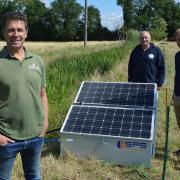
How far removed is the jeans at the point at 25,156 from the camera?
3.91 m

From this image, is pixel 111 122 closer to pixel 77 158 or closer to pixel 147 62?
pixel 77 158

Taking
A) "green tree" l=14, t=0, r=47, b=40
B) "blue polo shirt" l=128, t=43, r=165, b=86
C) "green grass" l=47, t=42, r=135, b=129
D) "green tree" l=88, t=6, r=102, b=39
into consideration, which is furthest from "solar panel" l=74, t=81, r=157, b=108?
"green tree" l=88, t=6, r=102, b=39

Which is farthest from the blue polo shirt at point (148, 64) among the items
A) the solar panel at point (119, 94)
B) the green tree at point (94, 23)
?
the green tree at point (94, 23)

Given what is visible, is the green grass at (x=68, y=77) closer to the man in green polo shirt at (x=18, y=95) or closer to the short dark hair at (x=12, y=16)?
the man in green polo shirt at (x=18, y=95)

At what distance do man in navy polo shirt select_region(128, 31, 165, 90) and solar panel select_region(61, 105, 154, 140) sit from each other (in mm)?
1402

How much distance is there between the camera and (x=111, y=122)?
664 cm

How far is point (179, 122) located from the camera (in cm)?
723

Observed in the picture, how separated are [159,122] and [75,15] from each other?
102m

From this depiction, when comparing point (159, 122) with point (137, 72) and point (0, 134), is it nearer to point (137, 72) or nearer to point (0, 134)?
point (137, 72)

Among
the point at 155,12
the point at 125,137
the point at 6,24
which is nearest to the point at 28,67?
the point at 6,24

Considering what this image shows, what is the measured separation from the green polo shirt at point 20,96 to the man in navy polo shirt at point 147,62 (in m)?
4.27

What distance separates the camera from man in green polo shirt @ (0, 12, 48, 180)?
3.77 meters

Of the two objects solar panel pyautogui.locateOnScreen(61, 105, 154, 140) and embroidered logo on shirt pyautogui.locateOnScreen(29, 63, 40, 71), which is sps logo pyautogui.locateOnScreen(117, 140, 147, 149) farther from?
embroidered logo on shirt pyautogui.locateOnScreen(29, 63, 40, 71)

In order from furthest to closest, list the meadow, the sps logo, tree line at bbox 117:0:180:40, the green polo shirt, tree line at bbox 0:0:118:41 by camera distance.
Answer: tree line at bbox 0:0:118:41 < tree line at bbox 117:0:180:40 < the sps logo < the meadow < the green polo shirt
